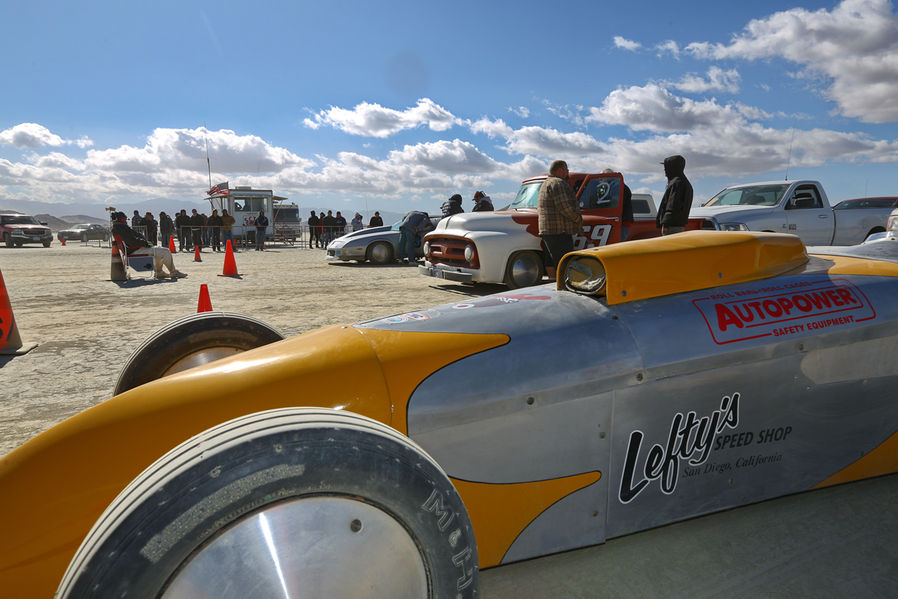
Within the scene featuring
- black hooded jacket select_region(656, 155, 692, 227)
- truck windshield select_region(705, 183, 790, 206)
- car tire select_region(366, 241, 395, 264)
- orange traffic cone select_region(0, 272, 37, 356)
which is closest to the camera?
orange traffic cone select_region(0, 272, 37, 356)

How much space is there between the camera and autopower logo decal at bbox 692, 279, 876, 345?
2010mm

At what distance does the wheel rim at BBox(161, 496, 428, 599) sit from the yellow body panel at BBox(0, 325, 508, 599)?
44 cm

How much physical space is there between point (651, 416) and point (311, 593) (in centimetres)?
126

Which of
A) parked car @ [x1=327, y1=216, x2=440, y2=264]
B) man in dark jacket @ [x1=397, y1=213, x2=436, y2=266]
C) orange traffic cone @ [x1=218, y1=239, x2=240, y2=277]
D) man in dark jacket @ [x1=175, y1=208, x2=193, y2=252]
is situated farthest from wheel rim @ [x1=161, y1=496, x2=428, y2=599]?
man in dark jacket @ [x1=175, y1=208, x2=193, y2=252]

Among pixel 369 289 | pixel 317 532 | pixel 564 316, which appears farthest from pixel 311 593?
pixel 369 289

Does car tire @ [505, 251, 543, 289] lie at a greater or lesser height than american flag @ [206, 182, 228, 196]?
lesser

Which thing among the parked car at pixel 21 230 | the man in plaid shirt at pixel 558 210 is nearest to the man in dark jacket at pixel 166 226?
the parked car at pixel 21 230

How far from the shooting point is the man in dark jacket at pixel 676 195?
21.3ft

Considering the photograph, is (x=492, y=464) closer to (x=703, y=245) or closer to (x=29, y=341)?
(x=703, y=245)

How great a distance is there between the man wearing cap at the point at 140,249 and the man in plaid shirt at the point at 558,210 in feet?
25.8

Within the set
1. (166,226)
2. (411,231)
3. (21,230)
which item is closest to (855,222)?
(411,231)

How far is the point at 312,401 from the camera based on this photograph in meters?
1.57

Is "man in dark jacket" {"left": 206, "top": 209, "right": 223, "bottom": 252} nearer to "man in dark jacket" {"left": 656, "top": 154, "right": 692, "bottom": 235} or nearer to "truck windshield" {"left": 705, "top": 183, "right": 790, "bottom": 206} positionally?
"truck windshield" {"left": 705, "top": 183, "right": 790, "bottom": 206}

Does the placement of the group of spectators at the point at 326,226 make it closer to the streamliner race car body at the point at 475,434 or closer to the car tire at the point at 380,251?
the car tire at the point at 380,251
